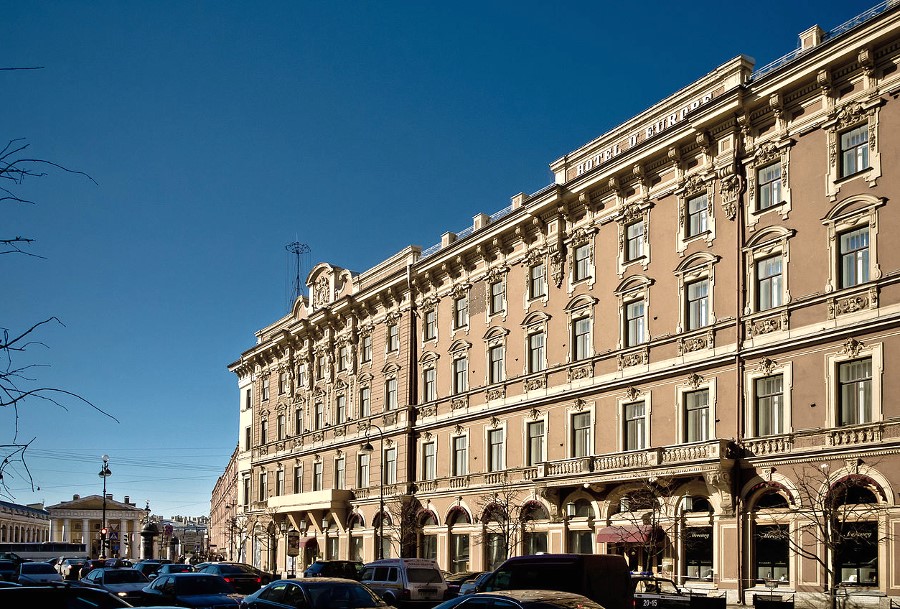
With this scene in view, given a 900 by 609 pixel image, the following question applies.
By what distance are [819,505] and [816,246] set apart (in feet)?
27.6

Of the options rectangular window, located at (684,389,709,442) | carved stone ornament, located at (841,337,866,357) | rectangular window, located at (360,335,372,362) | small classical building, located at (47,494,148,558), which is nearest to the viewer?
carved stone ornament, located at (841,337,866,357)

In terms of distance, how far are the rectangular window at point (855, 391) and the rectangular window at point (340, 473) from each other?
3524 cm

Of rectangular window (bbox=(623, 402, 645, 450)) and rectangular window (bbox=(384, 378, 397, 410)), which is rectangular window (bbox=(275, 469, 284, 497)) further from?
rectangular window (bbox=(623, 402, 645, 450))

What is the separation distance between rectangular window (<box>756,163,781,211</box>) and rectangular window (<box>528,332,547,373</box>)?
12853 mm

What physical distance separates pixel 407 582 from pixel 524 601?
787 inches

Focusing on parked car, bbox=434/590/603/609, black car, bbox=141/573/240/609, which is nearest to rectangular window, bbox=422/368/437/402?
black car, bbox=141/573/240/609

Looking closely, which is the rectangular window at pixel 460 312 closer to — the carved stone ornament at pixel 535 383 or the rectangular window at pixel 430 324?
the rectangular window at pixel 430 324

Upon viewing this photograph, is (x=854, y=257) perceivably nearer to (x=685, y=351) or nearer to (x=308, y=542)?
(x=685, y=351)

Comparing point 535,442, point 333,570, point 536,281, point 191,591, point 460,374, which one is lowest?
point 333,570

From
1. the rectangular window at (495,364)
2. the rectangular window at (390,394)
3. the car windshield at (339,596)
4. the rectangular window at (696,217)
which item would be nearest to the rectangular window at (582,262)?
the rectangular window at (696,217)

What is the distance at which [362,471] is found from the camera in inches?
2336

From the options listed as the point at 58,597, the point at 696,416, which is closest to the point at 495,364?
the point at 696,416

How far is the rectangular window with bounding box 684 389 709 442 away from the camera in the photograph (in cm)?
3672

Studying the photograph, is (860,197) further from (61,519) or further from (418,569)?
(61,519)
